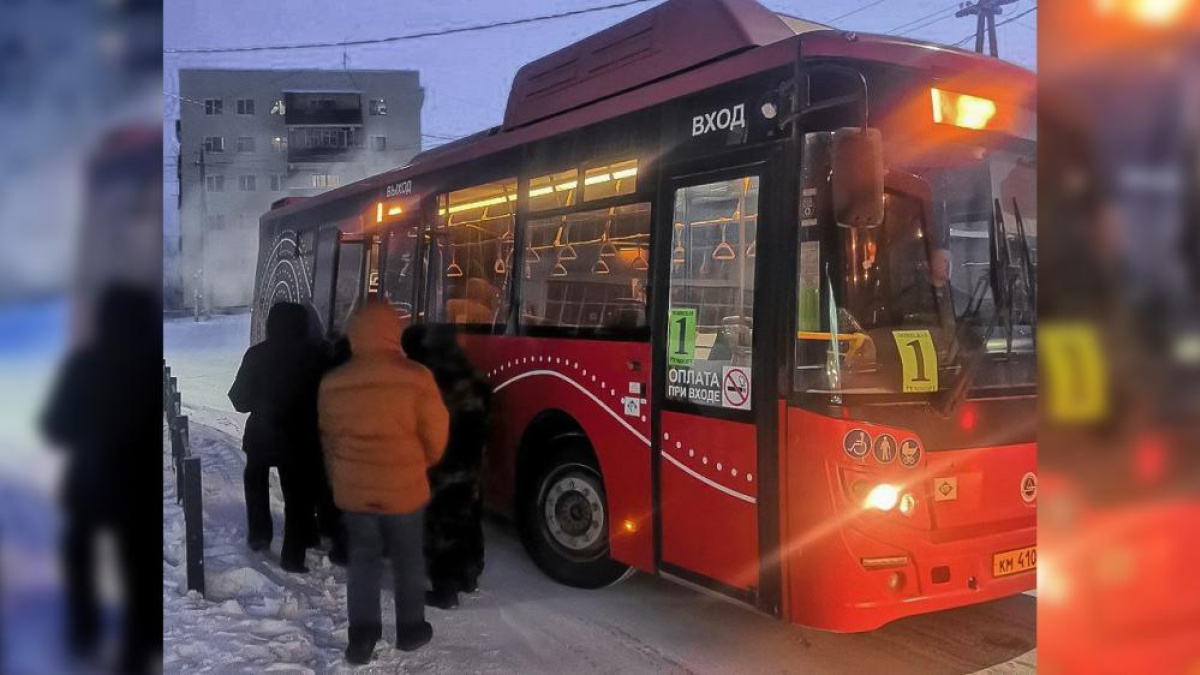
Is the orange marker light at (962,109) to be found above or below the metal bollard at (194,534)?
above

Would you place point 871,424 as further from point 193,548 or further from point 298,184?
point 193,548

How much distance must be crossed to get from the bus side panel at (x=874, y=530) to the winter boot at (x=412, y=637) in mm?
1517

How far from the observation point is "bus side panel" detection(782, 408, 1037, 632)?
3160 millimetres

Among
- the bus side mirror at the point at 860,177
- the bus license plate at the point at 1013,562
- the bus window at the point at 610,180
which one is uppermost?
the bus window at the point at 610,180

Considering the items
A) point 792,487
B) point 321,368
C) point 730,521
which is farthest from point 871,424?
point 321,368

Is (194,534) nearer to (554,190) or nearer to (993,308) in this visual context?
(554,190)

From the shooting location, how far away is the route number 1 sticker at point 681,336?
3.61 meters

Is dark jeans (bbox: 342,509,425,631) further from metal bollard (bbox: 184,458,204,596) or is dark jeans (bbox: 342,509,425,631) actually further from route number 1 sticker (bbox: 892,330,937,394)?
route number 1 sticker (bbox: 892,330,937,394)

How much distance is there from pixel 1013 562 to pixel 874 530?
64cm

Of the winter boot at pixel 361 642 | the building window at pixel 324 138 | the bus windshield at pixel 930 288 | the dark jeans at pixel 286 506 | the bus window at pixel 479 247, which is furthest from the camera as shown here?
the bus window at pixel 479 247

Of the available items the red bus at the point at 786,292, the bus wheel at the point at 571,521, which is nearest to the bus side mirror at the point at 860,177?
the red bus at the point at 786,292

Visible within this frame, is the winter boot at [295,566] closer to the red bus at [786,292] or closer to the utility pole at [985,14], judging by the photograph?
the red bus at [786,292]

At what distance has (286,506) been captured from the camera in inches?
149

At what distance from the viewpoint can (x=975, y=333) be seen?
3320mm
